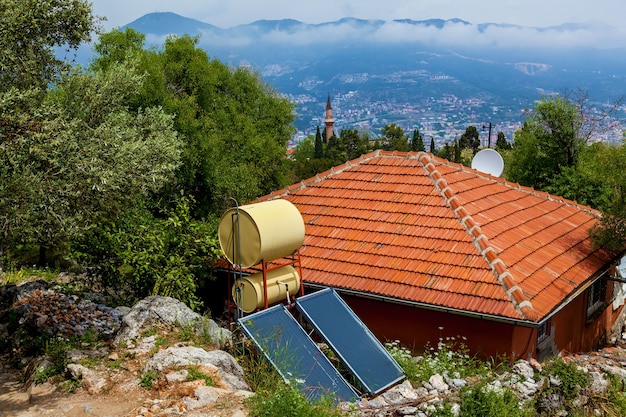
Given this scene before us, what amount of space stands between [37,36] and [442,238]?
8.28 meters

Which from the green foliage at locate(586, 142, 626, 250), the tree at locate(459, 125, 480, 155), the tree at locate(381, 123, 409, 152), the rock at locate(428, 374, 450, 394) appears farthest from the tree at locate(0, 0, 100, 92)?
the tree at locate(459, 125, 480, 155)

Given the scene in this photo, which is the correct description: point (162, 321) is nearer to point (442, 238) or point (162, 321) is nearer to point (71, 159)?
point (71, 159)

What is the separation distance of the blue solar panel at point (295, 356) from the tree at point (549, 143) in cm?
1680

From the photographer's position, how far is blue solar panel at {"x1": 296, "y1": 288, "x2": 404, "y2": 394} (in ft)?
28.3

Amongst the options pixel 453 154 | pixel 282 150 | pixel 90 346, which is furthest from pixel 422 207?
pixel 453 154

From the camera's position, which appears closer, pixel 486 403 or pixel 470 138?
pixel 486 403

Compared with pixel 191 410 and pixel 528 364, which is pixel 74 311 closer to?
pixel 191 410

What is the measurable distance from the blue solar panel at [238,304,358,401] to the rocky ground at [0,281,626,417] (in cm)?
44

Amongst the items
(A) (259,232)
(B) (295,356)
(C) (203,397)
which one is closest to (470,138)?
(A) (259,232)

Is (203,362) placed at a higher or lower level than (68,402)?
higher

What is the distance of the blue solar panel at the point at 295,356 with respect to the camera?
801cm

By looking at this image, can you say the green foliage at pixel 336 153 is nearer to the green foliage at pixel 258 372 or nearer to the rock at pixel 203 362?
the green foliage at pixel 258 372

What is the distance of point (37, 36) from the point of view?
850 cm

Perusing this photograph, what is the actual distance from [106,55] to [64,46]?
29.1 feet
